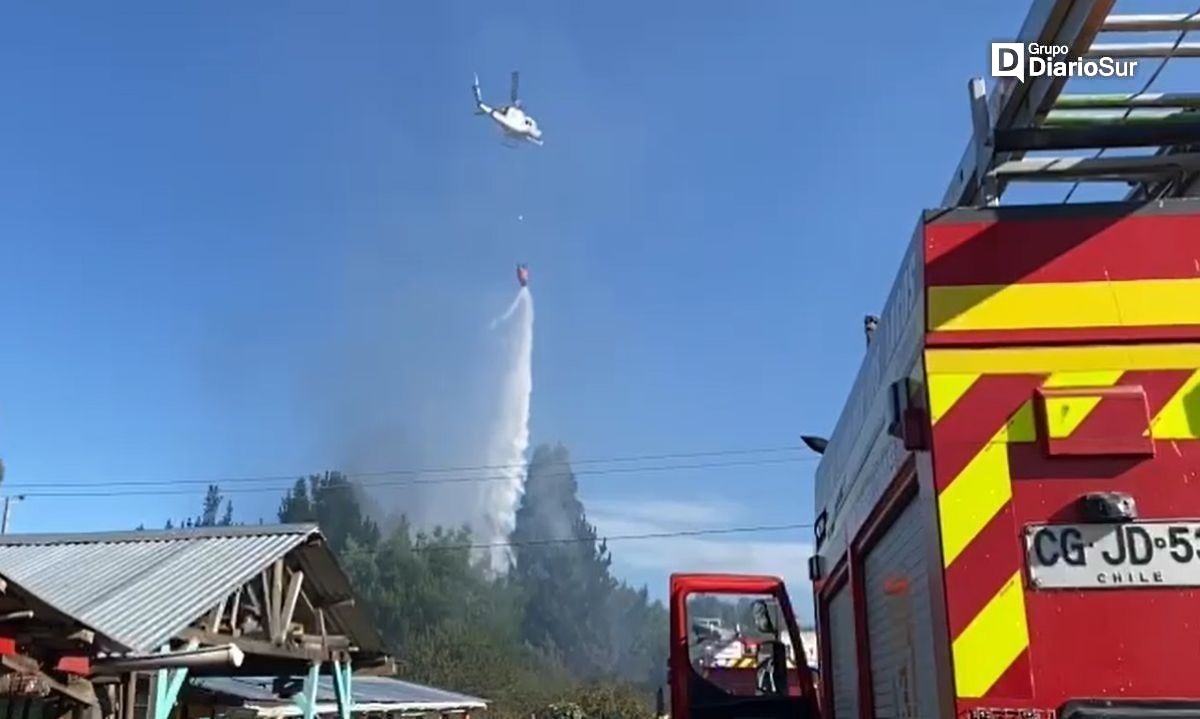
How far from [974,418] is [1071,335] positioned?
0.32 meters

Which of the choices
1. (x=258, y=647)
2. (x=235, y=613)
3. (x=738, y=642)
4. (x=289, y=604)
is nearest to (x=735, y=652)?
(x=738, y=642)

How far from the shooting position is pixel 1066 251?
280cm

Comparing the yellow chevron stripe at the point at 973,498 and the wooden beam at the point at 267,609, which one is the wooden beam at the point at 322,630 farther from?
the yellow chevron stripe at the point at 973,498

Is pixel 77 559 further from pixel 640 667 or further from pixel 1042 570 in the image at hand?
pixel 640 667

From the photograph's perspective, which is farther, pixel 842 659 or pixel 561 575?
pixel 561 575

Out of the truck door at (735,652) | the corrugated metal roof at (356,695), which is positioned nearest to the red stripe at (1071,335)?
the truck door at (735,652)

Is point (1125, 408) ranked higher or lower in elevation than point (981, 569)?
higher

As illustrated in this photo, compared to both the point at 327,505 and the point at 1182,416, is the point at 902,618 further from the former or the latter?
the point at 327,505

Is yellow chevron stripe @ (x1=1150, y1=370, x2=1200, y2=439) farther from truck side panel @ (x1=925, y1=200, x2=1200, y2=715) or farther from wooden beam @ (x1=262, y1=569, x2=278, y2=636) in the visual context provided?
wooden beam @ (x1=262, y1=569, x2=278, y2=636)

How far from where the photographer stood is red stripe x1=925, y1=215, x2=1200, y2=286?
2.78 meters

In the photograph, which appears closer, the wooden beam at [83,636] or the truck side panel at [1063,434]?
the truck side panel at [1063,434]

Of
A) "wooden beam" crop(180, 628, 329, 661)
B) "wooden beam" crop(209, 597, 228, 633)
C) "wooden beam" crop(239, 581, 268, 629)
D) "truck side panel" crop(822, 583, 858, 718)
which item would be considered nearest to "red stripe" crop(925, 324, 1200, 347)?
"truck side panel" crop(822, 583, 858, 718)

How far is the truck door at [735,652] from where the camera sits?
6.16m

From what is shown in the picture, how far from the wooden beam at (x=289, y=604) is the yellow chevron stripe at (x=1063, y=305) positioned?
11787mm
